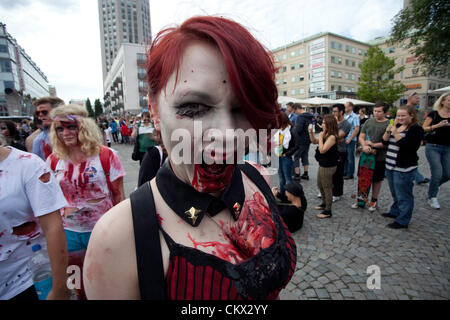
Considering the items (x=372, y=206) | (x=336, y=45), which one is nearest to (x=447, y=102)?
(x=372, y=206)

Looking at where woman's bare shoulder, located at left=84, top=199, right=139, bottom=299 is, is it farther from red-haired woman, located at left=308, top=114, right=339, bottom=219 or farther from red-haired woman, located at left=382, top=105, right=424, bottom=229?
red-haired woman, located at left=382, top=105, right=424, bottom=229

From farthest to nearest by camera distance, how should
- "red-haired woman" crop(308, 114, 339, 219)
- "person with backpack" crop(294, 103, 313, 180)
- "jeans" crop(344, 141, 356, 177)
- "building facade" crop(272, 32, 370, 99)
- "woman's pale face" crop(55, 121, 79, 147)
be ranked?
1. "building facade" crop(272, 32, 370, 99)
2. "jeans" crop(344, 141, 356, 177)
3. "person with backpack" crop(294, 103, 313, 180)
4. "red-haired woman" crop(308, 114, 339, 219)
5. "woman's pale face" crop(55, 121, 79, 147)

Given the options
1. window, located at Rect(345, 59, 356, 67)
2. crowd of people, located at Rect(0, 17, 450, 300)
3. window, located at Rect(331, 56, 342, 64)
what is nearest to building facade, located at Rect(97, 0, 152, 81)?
window, located at Rect(331, 56, 342, 64)

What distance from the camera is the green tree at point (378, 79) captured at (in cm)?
2939

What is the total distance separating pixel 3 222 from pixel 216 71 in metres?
1.48

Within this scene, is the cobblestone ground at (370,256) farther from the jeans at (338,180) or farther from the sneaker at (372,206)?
the jeans at (338,180)

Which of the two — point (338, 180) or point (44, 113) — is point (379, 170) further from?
point (44, 113)

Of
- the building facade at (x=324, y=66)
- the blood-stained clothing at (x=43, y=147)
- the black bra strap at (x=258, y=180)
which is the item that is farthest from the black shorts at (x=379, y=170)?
the building facade at (x=324, y=66)

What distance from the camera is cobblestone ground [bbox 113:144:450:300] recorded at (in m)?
2.44

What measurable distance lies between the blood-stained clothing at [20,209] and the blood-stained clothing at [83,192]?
0.63m

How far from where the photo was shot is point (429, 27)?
12.6m

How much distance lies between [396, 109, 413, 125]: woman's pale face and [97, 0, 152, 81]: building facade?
9307 centimetres

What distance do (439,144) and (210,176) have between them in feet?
17.5
